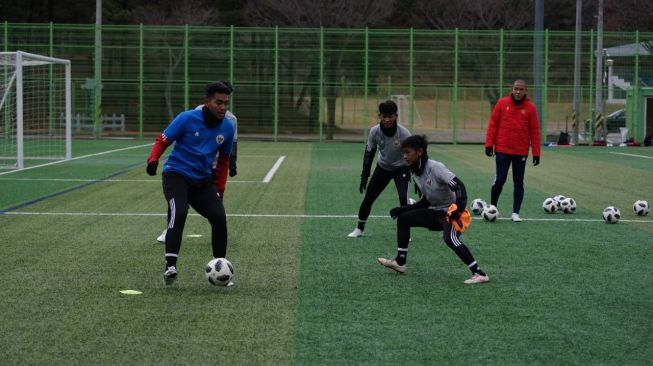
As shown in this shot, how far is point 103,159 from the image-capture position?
92.9ft

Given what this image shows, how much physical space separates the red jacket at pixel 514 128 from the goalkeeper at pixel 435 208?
500cm

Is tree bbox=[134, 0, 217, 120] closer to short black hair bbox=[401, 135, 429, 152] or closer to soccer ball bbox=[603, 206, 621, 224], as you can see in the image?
soccer ball bbox=[603, 206, 621, 224]

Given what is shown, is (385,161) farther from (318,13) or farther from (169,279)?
(318,13)

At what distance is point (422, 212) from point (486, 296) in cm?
131

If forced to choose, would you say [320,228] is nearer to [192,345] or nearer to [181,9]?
[192,345]

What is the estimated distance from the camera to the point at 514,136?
47.2ft

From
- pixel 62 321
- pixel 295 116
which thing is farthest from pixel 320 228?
pixel 295 116

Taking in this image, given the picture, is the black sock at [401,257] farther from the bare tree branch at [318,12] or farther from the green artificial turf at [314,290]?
the bare tree branch at [318,12]

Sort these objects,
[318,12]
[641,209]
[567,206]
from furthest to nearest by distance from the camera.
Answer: [318,12] < [567,206] < [641,209]

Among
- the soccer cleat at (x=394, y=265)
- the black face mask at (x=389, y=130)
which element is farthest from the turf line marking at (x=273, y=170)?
the soccer cleat at (x=394, y=265)

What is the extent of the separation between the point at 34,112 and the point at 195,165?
2810cm

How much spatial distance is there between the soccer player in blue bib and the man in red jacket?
20.0 ft

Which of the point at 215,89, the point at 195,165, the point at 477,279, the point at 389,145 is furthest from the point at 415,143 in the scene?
the point at 389,145

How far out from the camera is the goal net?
25.7 metres
